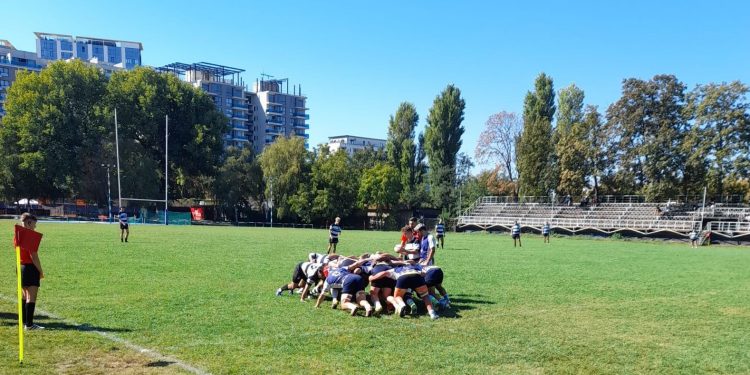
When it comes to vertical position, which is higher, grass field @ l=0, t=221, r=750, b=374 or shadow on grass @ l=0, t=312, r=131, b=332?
shadow on grass @ l=0, t=312, r=131, b=332

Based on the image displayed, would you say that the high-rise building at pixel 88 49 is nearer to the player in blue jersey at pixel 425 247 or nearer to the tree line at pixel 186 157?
Answer: the tree line at pixel 186 157

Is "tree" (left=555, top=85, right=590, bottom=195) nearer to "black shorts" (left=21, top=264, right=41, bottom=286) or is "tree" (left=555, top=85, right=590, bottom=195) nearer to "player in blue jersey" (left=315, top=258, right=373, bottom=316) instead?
"player in blue jersey" (left=315, top=258, right=373, bottom=316)

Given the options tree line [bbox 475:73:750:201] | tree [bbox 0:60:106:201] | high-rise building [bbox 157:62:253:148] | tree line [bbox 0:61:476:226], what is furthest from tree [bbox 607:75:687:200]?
high-rise building [bbox 157:62:253:148]

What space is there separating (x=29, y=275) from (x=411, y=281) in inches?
249

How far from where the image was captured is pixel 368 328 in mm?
8805

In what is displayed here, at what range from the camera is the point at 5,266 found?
1486 centimetres

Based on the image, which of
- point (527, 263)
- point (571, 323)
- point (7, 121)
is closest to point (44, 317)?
point (571, 323)

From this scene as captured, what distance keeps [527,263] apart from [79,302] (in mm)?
16172

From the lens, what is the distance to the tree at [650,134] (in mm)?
49219

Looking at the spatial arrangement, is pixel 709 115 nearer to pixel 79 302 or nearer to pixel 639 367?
pixel 639 367

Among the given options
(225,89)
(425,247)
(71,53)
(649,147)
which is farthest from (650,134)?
(71,53)

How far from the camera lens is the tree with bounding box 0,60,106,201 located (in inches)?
2250

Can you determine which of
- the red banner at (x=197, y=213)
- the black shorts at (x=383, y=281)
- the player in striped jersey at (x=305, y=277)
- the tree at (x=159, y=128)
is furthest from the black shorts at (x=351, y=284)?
the red banner at (x=197, y=213)

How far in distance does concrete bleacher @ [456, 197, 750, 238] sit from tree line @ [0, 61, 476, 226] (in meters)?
6.72
